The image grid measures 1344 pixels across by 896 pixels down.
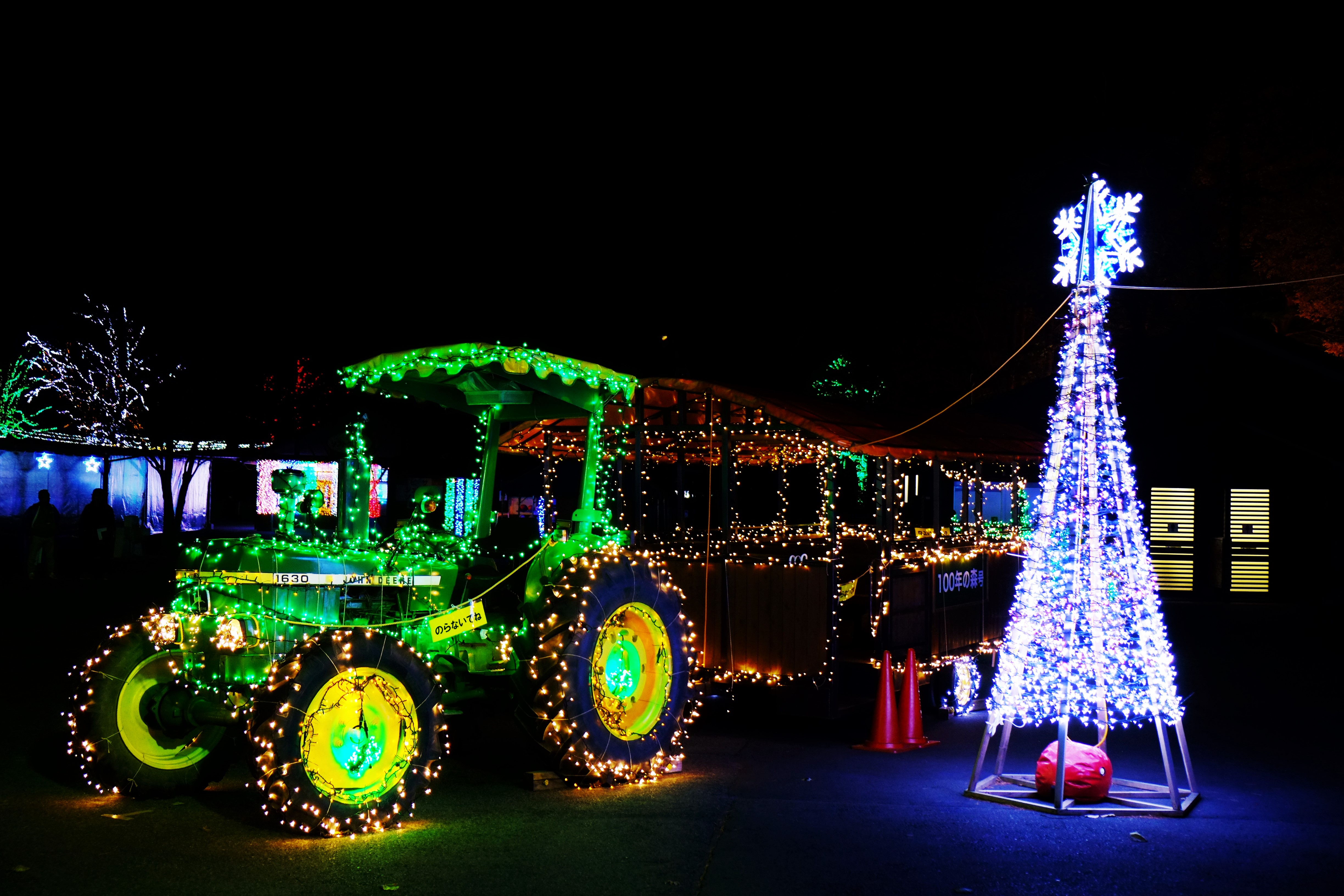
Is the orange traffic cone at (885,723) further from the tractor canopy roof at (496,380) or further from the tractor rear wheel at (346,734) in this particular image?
the tractor rear wheel at (346,734)

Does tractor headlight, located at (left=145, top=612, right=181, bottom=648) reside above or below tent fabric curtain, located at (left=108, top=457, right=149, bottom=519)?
below

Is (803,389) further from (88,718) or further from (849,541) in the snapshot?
(88,718)

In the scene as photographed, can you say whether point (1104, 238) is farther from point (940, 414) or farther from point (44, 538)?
point (44, 538)

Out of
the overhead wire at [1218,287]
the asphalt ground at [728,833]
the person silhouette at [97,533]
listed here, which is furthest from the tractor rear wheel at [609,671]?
the person silhouette at [97,533]

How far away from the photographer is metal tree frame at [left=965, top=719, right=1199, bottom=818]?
6.83m

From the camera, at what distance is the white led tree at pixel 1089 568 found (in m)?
6.96

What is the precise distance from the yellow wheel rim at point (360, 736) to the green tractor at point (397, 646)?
1 cm

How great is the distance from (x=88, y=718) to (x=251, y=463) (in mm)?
29837

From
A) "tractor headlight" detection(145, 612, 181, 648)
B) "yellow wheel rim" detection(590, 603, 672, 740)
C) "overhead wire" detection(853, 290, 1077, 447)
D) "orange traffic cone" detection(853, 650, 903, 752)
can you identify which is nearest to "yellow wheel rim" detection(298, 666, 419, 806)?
"tractor headlight" detection(145, 612, 181, 648)

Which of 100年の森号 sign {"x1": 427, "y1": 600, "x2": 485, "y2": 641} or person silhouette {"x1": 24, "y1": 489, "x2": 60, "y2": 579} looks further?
person silhouette {"x1": 24, "y1": 489, "x2": 60, "y2": 579}

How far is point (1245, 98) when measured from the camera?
71.9 feet

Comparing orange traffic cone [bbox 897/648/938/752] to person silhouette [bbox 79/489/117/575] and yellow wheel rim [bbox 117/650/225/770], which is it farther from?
person silhouette [bbox 79/489/117/575]

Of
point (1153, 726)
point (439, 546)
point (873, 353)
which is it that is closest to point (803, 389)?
point (873, 353)

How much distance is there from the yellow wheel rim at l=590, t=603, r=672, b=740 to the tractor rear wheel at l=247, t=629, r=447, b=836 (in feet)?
4.39
